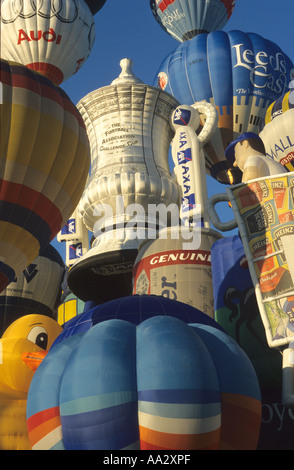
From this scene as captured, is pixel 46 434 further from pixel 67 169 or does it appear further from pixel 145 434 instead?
pixel 67 169

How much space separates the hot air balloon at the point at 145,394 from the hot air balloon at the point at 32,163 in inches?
158

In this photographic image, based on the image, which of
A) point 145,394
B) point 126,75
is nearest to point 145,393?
point 145,394

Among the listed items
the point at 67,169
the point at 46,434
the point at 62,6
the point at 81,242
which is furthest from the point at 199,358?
the point at 62,6

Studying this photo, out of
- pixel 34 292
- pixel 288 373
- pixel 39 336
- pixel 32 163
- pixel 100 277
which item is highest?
pixel 32 163

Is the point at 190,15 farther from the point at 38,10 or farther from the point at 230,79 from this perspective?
the point at 38,10

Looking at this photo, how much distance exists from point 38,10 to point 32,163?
8.21 metres

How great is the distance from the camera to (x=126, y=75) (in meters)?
16.0

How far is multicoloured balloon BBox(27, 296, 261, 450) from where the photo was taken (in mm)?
5996

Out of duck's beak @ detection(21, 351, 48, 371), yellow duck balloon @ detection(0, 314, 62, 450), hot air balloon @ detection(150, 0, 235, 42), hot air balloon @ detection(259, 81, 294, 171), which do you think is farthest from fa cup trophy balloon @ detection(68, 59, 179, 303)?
hot air balloon @ detection(150, 0, 235, 42)

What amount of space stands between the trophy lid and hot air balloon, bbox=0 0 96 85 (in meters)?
1.66

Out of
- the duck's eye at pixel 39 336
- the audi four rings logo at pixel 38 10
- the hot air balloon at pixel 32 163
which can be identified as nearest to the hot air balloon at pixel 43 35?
the audi four rings logo at pixel 38 10

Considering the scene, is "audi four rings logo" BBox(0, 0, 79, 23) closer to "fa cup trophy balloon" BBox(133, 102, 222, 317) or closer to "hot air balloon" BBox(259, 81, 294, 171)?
"hot air balloon" BBox(259, 81, 294, 171)

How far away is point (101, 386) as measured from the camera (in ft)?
19.9

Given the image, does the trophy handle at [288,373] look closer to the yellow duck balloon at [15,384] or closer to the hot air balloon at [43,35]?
the yellow duck balloon at [15,384]
